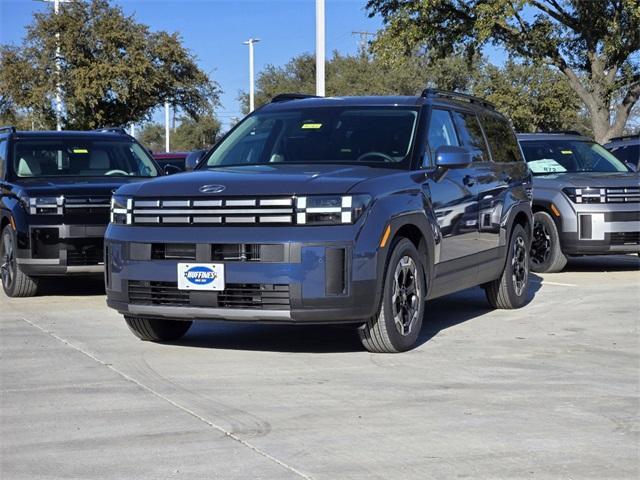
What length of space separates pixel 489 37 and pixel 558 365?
2075 centimetres

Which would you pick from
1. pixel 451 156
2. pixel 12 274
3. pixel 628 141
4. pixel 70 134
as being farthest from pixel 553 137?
pixel 12 274

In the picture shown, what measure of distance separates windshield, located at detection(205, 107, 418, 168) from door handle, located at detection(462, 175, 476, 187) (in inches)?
29.7

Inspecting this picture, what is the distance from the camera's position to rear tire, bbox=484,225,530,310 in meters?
9.93

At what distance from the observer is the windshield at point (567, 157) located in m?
13.9

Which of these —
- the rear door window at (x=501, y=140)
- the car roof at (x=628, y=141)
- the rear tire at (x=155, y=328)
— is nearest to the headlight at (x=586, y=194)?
the rear door window at (x=501, y=140)

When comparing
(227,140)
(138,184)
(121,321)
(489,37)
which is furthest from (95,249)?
(489,37)

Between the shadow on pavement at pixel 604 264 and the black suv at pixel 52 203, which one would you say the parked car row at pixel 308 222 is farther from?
the shadow on pavement at pixel 604 264

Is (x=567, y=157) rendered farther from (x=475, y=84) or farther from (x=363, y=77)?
(x=363, y=77)

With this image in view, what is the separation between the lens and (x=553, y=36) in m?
27.2

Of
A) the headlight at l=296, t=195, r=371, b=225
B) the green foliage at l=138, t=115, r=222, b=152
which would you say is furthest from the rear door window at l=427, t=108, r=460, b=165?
the green foliage at l=138, t=115, r=222, b=152

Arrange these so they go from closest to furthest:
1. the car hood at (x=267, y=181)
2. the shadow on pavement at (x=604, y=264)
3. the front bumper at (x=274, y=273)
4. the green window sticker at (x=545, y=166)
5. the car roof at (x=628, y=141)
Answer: the front bumper at (x=274, y=273) < the car hood at (x=267, y=181) < the green window sticker at (x=545, y=166) < the shadow on pavement at (x=604, y=264) < the car roof at (x=628, y=141)

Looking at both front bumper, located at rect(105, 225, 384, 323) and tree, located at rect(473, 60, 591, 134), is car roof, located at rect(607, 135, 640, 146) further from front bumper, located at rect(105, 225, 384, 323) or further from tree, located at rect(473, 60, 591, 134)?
tree, located at rect(473, 60, 591, 134)

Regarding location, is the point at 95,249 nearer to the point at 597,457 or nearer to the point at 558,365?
the point at 558,365

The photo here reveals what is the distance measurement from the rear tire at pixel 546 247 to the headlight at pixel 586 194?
381 millimetres
